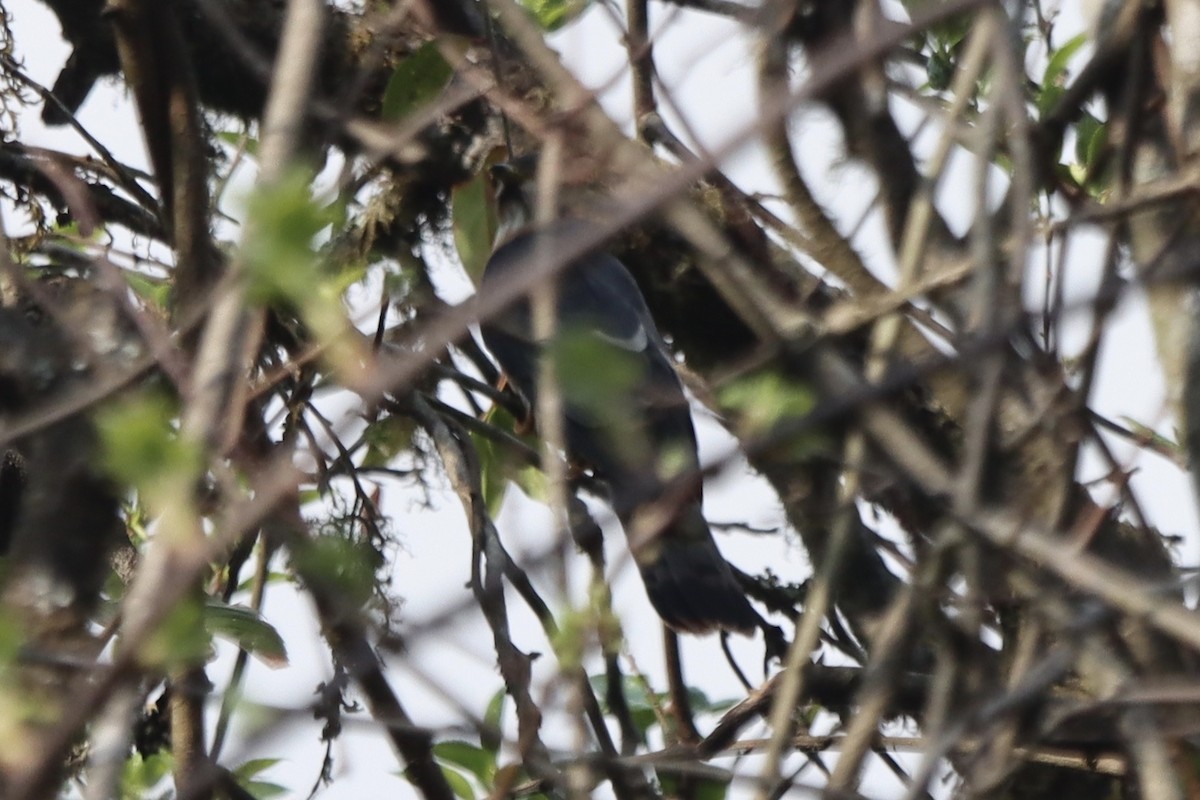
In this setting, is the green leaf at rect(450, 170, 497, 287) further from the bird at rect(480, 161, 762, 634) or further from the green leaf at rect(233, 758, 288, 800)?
the green leaf at rect(233, 758, 288, 800)

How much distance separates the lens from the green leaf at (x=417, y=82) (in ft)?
10.3

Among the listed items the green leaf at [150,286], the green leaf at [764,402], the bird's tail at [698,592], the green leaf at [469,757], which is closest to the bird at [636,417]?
the bird's tail at [698,592]

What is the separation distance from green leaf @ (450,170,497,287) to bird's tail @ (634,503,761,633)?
802 mm

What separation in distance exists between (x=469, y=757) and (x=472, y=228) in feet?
3.96

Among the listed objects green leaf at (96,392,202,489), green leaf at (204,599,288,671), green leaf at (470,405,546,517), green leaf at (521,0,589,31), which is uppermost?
green leaf at (521,0,589,31)

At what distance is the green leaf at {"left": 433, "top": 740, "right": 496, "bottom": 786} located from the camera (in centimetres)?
363

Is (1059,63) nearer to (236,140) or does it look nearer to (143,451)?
(236,140)

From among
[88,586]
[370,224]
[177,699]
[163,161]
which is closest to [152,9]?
[163,161]

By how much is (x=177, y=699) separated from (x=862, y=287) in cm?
143

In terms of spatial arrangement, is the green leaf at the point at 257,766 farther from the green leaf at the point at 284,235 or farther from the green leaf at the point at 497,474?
the green leaf at the point at 284,235

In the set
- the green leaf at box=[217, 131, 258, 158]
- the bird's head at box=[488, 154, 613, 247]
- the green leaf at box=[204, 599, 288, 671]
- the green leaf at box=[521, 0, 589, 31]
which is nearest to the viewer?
the bird's head at box=[488, 154, 613, 247]

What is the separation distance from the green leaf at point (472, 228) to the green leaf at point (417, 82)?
33cm

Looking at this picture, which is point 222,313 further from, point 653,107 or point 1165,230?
point 653,107

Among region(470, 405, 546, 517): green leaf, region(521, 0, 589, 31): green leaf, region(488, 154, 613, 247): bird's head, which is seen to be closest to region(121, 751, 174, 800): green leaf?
region(470, 405, 546, 517): green leaf
